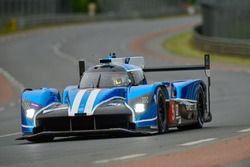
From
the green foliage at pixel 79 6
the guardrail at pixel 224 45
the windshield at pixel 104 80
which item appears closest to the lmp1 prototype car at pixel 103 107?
the windshield at pixel 104 80

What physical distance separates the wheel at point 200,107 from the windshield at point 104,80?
239 cm

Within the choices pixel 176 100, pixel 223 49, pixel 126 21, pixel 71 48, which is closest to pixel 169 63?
pixel 223 49

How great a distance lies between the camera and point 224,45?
178ft

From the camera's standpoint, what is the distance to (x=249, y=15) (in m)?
Result: 52.5

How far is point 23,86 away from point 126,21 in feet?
207

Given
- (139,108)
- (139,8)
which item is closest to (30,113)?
(139,108)

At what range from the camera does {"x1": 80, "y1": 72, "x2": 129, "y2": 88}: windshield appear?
16.5 meters

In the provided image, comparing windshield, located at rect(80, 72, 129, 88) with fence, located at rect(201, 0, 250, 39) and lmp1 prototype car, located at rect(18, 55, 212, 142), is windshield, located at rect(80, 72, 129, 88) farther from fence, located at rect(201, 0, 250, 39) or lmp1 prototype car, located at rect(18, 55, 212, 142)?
fence, located at rect(201, 0, 250, 39)

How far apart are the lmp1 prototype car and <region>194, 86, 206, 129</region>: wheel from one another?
113 cm

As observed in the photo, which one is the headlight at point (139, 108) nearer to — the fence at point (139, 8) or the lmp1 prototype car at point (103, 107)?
the lmp1 prototype car at point (103, 107)

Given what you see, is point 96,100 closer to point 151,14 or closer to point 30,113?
point 30,113

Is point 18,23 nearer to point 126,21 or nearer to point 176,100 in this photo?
point 126,21

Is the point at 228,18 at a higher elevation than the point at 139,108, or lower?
higher

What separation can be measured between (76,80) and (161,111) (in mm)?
25196
